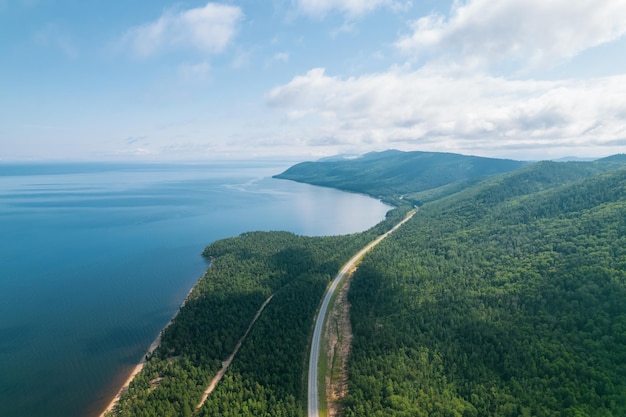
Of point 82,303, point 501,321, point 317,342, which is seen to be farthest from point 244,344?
point 501,321

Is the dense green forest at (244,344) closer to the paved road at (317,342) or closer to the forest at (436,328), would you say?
the forest at (436,328)

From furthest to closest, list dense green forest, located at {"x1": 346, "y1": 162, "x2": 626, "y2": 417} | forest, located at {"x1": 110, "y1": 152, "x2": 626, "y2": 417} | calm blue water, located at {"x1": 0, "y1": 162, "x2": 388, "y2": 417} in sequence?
calm blue water, located at {"x1": 0, "y1": 162, "x2": 388, "y2": 417} → forest, located at {"x1": 110, "y1": 152, "x2": 626, "y2": 417} → dense green forest, located at {"x1": 346, "y1": 162, "x2": 626, "y2": 417}

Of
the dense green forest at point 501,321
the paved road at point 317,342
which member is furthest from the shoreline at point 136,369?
the dense green forest at point 501,321

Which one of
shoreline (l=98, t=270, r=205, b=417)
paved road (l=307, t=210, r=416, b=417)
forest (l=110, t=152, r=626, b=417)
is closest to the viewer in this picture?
forest (l=110, t=152, r=626, b=417)

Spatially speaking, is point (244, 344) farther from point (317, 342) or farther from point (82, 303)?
point (82, 303)

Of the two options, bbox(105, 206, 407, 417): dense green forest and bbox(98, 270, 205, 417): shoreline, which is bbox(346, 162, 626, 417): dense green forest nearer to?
bbox(105, 206, 407, 417): dense green forest

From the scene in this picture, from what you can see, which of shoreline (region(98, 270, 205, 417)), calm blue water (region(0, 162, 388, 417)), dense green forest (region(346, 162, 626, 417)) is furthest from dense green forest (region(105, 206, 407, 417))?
dense green forest (region(346, 162, 626, 417))

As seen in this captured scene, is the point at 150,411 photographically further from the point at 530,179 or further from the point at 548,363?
the point at 530,179

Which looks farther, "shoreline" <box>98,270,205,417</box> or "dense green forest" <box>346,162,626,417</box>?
"shoreline" <box>98,270,205,417</box>
